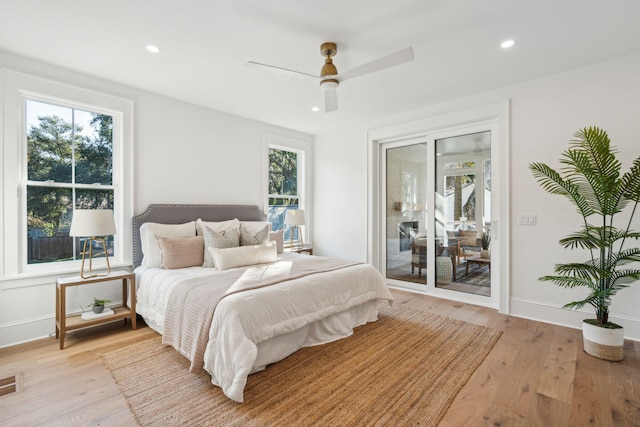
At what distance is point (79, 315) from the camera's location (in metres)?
2.98

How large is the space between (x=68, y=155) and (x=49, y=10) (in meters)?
1.47

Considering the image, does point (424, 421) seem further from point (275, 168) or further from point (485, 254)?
point (275, 168)

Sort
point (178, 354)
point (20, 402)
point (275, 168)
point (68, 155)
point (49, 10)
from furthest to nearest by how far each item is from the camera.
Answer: point (275, 168) → point (68, 155) → point (178, 354) → point (49, 10) → point (20, 402)

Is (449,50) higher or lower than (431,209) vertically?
higher

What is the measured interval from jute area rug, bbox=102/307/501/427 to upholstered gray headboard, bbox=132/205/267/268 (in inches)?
49.3

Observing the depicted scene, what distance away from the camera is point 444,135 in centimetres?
417

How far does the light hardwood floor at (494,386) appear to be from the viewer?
1.81m

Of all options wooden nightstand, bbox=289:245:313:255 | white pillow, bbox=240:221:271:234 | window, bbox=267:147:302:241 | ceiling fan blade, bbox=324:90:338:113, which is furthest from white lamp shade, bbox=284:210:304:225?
ceiling fan blade, bbox=324:90:338:113

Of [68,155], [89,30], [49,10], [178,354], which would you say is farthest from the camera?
[68,155]

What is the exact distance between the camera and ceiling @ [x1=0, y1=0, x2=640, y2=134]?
2.14 meters

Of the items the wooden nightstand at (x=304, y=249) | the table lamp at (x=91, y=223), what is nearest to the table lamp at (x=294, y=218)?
the wooden nightstand at (x=304, y=249)

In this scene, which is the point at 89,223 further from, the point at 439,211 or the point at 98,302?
the point at 439,211

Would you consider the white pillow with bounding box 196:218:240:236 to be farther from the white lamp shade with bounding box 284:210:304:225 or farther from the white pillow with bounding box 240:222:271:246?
the white lamp shade with bounding box 284:210:304:225

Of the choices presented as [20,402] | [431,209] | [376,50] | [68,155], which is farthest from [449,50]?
[20,402]
